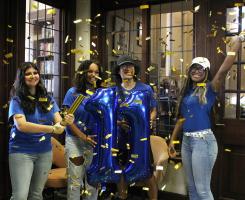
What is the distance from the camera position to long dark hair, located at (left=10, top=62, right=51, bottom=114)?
91.5 inches

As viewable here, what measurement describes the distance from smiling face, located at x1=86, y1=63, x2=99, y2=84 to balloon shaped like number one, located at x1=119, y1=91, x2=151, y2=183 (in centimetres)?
58

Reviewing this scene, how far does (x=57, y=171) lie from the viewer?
3193 mm

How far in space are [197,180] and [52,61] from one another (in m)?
2.09

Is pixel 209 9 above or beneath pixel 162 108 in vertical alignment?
above

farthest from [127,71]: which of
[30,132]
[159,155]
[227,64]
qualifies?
[159,155]

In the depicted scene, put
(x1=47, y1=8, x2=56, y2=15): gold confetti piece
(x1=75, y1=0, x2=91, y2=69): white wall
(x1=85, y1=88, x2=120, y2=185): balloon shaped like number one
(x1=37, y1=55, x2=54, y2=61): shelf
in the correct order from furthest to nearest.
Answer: (x1=75, y1=0, x2=91, y2=69): white wall → (x1=47, y1=8, x2=56, y2=15): gold confetti piece → (x1=37, y1=55, x2=54, y2=61): shelf → (x1=85, y1=88, x2=120, y2=185): balloon shaped like number one

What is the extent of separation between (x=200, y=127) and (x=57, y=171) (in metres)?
1.50

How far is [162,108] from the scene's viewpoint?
3.52 meters

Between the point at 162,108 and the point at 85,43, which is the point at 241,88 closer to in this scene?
the point at 162,108

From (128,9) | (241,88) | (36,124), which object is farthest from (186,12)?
(36,124)

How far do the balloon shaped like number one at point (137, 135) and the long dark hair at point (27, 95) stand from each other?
64cm

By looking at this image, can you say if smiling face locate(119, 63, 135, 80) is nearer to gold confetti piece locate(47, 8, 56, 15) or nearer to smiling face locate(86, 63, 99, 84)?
smiling face locate(86, 63, 99, 84)

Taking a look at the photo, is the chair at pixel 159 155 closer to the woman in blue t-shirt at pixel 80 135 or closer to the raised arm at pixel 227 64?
the woman in blue t-shirt at pixel 80 135

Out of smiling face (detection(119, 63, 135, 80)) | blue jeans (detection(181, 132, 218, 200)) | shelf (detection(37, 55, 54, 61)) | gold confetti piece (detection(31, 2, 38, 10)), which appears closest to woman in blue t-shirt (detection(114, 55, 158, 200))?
smiling face (detection(119, 63, 135, 80))
